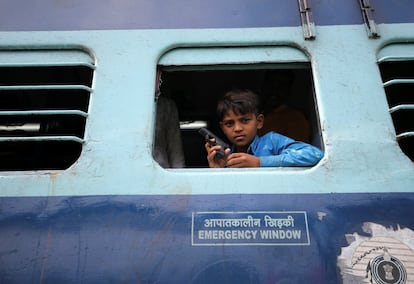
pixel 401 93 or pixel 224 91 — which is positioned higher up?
pixel 224 91

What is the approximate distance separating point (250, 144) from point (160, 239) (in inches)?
27.5

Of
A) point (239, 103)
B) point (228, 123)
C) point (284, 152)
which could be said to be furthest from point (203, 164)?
point (284, 152)

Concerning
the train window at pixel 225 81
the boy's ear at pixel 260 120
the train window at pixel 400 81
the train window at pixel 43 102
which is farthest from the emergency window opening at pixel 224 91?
the train window at pixel 43 102

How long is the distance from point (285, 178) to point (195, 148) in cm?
132

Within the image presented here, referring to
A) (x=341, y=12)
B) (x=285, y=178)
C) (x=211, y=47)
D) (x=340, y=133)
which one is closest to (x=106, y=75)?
(x=211, y=47)

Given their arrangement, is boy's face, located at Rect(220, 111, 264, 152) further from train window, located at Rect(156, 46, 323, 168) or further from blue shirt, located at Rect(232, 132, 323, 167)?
train window, located at Rect(156, 46, 323, 168)

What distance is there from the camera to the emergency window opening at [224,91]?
1.62m

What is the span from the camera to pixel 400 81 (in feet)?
4.79

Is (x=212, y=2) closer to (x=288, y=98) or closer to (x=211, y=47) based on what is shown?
(x=211, y=47)

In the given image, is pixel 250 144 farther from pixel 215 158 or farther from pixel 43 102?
pixel 43 102

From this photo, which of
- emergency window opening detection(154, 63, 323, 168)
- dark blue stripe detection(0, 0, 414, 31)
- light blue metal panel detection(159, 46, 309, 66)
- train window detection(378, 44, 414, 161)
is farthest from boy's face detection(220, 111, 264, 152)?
train window detection(378, 44, 414, 161)

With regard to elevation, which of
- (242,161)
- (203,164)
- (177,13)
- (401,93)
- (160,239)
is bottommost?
(160,239)

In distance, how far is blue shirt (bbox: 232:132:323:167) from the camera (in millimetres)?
1415

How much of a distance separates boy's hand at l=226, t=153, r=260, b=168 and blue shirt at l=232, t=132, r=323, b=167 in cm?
3
